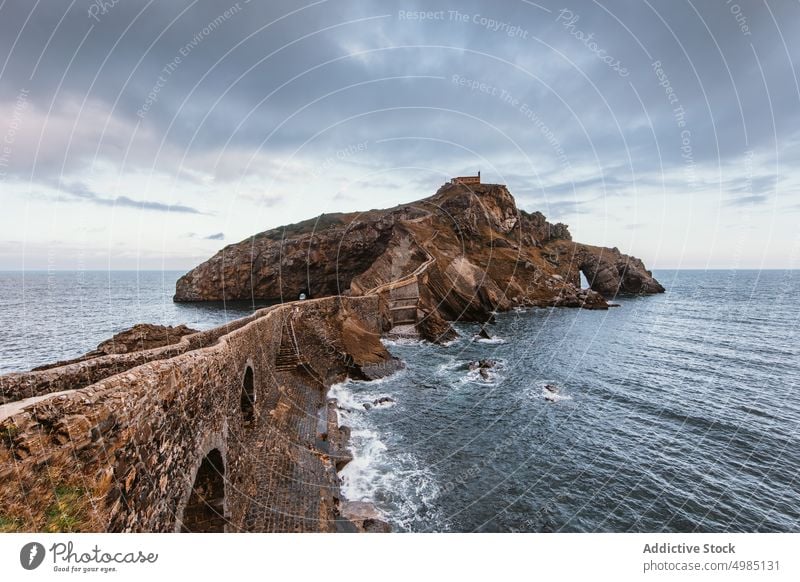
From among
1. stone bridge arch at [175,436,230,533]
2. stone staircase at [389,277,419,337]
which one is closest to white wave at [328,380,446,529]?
stone bridge arch at [175,436,230,533]

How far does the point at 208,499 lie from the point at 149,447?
15.7 ft

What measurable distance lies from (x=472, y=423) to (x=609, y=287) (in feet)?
316

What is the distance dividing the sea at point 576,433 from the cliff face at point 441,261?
17.8m

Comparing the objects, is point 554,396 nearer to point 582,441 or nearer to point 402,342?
point 582,441

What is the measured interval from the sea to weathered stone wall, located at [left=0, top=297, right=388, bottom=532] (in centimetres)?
472

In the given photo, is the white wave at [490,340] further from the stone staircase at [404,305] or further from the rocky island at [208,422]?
the stone staircase at [404,305]

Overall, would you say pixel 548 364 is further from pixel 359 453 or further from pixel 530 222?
pixel 530 222

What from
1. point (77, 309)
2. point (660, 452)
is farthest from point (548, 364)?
point (77, 309)

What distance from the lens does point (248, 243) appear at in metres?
98.1

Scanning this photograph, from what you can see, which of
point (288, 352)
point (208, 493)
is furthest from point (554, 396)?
point (208, 493)

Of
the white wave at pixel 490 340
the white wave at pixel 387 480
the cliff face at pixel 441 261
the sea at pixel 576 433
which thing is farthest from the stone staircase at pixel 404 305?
the white wave at pixel 387 480

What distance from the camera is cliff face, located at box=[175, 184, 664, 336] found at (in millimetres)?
62250

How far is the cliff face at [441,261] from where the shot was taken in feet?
204

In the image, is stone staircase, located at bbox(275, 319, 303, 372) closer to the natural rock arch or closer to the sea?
the sea
